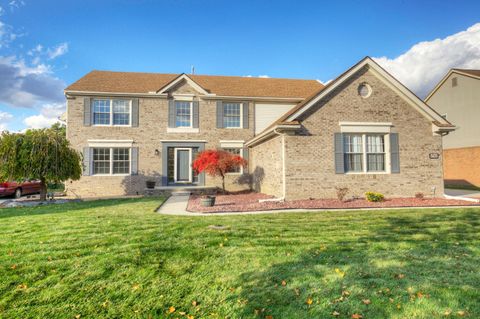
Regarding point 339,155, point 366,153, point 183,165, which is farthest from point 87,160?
point 366,153

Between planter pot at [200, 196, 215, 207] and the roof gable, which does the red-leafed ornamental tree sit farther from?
the roof gable

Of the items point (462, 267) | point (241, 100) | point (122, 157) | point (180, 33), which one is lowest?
point (462, 267)

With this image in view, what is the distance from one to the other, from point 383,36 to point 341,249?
14.7 metres

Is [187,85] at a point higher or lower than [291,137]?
higher

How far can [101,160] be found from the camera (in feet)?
53.0

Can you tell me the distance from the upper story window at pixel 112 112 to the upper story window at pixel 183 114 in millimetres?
2917

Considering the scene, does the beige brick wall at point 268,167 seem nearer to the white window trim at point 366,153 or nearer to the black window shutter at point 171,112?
the white window trim at point 366,153

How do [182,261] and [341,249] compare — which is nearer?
[182,261]

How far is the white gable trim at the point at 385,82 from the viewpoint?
11.7m

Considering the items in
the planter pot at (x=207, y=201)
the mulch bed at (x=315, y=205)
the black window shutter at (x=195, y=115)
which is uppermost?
the black window shutter at (x=195, y=115)

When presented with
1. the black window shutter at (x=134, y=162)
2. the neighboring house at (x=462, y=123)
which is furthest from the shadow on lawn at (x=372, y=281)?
the neighboring house at (x=462, y=123)

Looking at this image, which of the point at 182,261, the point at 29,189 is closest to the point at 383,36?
the point at 182,261

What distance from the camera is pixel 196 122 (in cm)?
1706

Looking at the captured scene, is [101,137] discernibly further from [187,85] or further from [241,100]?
[241,100]
